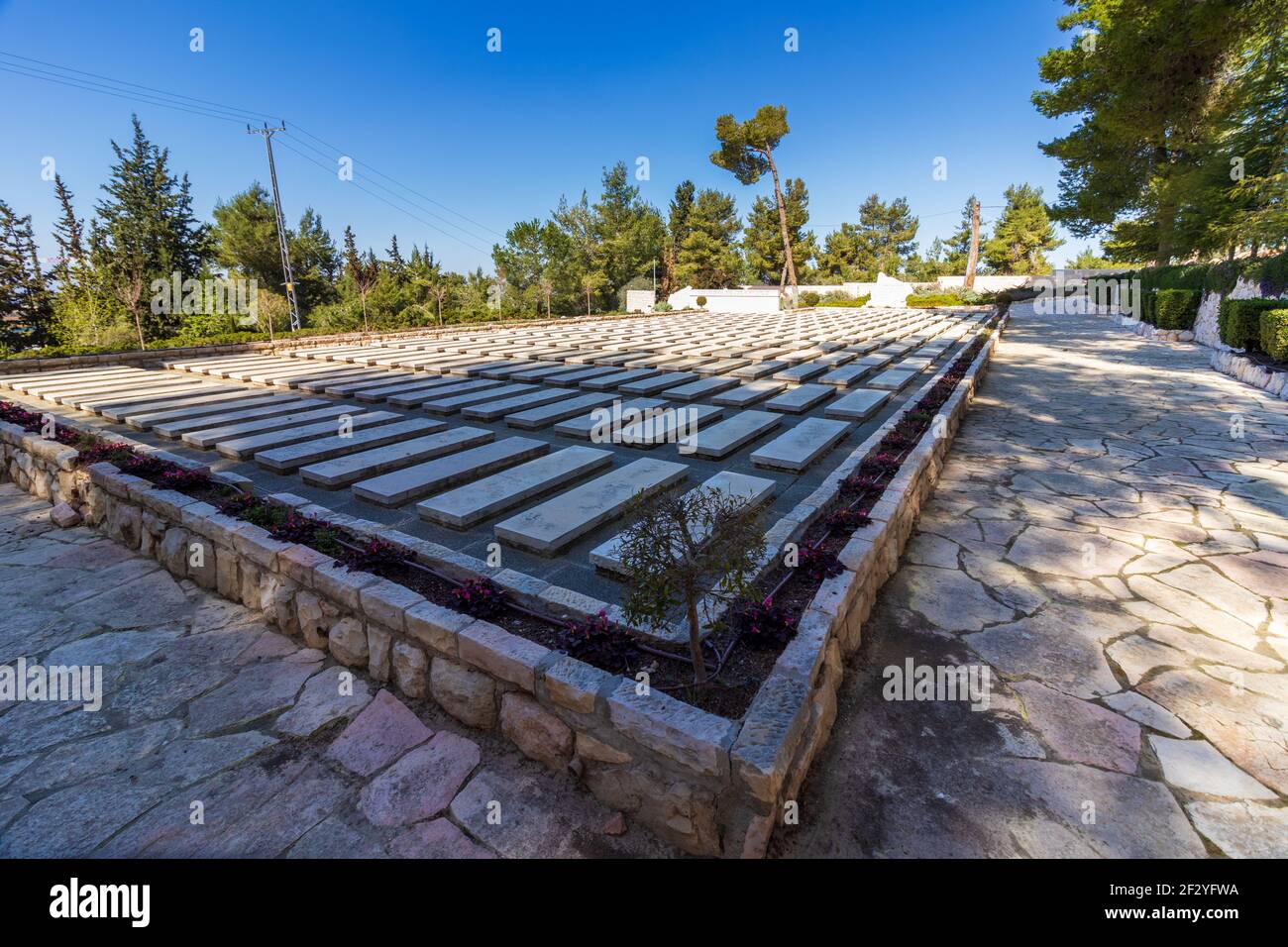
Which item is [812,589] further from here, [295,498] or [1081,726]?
[295,498]

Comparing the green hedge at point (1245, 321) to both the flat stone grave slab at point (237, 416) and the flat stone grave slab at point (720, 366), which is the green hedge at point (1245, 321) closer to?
the flat stone grave slab at point (720, 366)

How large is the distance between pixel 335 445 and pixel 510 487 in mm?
2292

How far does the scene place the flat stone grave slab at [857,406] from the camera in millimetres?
6180

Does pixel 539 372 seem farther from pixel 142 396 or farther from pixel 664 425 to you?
pixel 142 396

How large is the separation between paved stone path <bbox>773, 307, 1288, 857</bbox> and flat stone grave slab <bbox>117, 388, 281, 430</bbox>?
26.1ft

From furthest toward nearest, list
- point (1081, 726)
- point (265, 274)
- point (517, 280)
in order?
point (517, 280) → point (265, 274) → point (1081, 726)

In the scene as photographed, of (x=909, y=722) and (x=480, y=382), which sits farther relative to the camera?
(x=480, y=382)

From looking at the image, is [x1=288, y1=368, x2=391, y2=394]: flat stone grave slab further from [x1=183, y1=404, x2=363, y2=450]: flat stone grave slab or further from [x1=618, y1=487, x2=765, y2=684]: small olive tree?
[x1=618, y1=487, x2=765, y2=684]: small olive tree

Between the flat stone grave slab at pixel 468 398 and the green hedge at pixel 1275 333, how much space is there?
11.4 meters

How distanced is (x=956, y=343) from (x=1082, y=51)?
11856 mm

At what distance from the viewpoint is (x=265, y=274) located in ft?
92.1

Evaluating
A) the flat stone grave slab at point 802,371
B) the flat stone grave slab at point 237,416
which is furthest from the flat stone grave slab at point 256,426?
the flat stone grave slab at point 802,371

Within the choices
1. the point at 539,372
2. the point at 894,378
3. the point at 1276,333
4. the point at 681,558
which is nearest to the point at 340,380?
the point at 539,372

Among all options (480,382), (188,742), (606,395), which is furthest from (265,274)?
(188,742)
